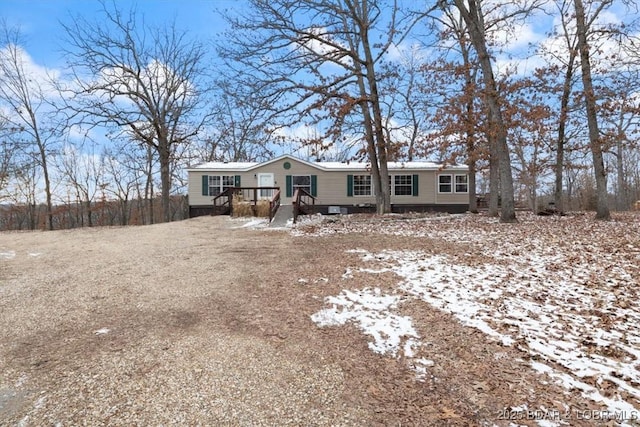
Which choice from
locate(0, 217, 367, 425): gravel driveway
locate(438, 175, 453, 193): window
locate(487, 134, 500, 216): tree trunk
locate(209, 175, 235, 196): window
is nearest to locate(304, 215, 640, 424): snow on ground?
locate(0, 217, 367, 425): gravel driveway

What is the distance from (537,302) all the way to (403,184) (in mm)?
16294

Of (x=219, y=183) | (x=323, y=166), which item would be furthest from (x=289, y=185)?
(x=219, y=183)

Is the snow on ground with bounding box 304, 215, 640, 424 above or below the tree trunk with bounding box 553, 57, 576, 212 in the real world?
below

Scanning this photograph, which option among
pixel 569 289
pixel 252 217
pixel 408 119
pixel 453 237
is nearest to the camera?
pixel 569 289

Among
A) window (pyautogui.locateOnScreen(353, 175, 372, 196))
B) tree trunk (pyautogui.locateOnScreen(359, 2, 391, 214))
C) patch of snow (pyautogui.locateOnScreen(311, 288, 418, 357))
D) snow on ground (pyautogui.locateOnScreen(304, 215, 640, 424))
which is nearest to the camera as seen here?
→ snow on ground (pyautogui.locateOnScreen(304, 215, 640, 424))

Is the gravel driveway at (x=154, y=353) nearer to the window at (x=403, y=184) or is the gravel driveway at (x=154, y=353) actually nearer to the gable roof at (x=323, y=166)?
the gable roof at (x=323, y=166)

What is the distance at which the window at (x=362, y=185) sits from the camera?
1983 cm

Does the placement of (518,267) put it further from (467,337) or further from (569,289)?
(467,337)

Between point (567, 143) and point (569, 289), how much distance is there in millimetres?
14494

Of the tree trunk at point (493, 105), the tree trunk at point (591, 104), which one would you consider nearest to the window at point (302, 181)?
the tree trunk at point (493, 105)

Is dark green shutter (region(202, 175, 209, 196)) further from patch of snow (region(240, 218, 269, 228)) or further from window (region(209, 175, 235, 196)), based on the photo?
patch of snow (region(240, 218, 269, 228))

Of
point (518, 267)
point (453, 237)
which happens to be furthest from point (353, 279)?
point (453, 237)

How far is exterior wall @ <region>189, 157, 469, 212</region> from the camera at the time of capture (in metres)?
19.2

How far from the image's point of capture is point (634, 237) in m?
7.40
